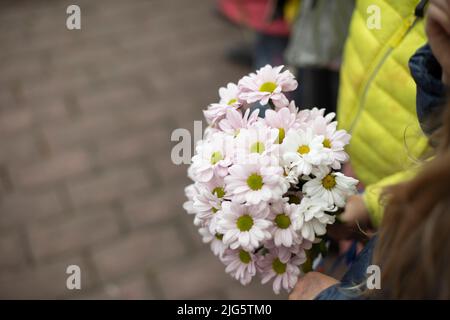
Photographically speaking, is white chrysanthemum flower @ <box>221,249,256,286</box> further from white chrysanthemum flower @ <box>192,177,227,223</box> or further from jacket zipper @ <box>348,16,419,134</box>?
jacket zipper @ <box>348,16,419,134</box>

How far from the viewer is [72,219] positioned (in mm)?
2424

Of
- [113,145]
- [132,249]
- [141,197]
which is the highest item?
[113,145]

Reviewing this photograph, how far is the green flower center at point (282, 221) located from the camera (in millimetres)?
886

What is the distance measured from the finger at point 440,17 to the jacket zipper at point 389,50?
10.1 inches

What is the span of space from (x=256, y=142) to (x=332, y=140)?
14 cm

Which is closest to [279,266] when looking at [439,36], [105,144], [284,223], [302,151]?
[284,223]

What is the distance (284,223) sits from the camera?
2.92 ft

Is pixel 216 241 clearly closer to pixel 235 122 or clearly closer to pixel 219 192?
pixel 219 192

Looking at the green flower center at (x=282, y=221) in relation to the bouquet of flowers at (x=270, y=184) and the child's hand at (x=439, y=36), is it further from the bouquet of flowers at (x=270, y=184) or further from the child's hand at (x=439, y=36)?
the child's hand at (x=439, y=36)

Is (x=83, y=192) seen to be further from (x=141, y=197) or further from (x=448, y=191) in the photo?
(x=448, y=191)

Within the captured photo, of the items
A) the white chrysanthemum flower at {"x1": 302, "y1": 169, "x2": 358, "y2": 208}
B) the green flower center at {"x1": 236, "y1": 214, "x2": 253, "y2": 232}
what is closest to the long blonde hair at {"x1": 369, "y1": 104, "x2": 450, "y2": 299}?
the white chrysanthemum flower at {"x1": 302, "y1": 169, "x2": 358, "y2": 208}

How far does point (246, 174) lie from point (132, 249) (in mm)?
1539

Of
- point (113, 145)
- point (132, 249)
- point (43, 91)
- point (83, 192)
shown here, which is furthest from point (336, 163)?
point (43, 91)

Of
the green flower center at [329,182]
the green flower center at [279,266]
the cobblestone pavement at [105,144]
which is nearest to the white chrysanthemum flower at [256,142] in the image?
the green flower center at [329,182]
